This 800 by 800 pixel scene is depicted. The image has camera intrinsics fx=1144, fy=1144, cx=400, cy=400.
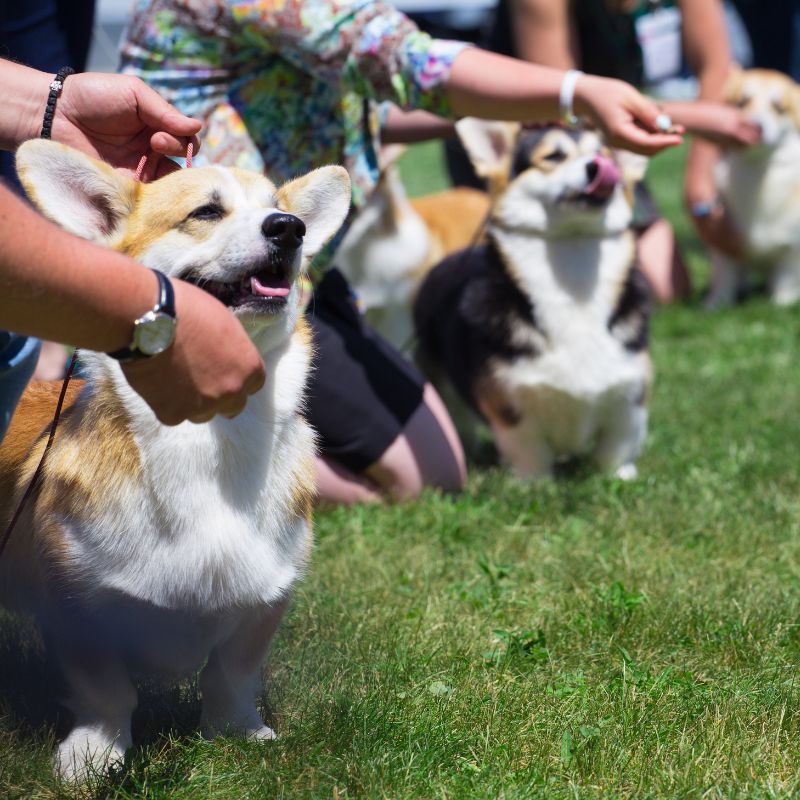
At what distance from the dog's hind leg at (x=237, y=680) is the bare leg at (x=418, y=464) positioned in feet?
4.85

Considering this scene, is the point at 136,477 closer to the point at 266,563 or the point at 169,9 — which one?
the point at 266,563

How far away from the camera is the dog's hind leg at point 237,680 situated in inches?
70.8

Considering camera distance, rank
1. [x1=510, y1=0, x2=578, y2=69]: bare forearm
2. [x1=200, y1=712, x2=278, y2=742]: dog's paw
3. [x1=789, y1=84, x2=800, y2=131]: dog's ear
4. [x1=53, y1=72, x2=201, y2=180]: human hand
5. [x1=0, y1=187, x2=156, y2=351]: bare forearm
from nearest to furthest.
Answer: [x1=0, y1=187, x2=156, y2=351]: bare forearm
[x1=200, y1=712, x2=278, y2=742]: dog's paw
[x1=53, y1=72, x2=201, y2=180]: human hand
[x1=510, y1=0, x2=578, y2=69]: bare forearm
[x1=789, y1=84, x2=800, y2=131]: dog's ear

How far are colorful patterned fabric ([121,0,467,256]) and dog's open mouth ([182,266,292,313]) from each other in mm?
1028

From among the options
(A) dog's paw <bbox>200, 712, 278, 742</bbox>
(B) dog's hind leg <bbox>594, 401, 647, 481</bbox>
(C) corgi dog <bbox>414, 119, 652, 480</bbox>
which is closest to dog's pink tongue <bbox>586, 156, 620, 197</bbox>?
(C) corgi dog <bbox>414, 119, 652, 480</bbox>

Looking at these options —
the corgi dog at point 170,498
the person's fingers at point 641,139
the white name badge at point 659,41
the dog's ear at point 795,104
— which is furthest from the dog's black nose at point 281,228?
the dog's ear at point 795,104

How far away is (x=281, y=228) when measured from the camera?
65.9 inches

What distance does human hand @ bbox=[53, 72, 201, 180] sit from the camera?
1896mm

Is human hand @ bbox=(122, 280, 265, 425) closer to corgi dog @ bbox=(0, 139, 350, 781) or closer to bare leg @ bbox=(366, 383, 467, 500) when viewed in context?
corgi dog @ bbox=(0, 139, 350, 781)

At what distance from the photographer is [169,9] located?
2.83 meters

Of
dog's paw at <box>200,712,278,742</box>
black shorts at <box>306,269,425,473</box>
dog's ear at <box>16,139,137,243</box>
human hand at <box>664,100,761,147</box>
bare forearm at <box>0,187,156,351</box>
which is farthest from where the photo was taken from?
human hand at <box>664,100,761,147</box>

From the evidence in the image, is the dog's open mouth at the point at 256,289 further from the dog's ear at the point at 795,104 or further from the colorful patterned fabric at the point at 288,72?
the dog's ear at the point at 795,104

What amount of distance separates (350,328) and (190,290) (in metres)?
2.06

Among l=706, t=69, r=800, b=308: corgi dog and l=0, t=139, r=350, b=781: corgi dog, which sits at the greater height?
l=0, t=139, r=350, b=781: corgi dog
